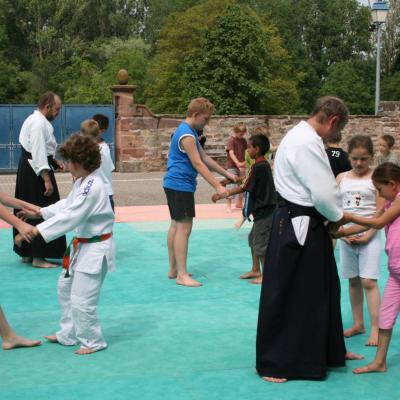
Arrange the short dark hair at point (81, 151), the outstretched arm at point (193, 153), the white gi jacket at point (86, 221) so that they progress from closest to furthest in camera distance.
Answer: the white gi jacket at point (86, 221)
the short dark hair at point (81, 151)
the outstretched arm at point (193, 153)

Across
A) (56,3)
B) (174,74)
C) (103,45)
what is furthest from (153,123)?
(56,3)

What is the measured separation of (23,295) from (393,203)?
3.81 metres

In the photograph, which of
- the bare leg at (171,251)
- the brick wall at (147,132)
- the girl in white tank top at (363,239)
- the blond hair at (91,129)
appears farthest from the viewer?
the brick wall at (147,132)

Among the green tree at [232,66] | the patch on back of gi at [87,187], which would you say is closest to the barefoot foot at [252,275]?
the patch on back of gi at [87,187]

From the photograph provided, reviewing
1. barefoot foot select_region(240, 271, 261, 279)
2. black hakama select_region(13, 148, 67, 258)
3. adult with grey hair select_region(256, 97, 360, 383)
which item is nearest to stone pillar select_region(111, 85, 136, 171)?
Answer: black hakama select_region(13, 148, 67, 258)

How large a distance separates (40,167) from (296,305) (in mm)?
4311

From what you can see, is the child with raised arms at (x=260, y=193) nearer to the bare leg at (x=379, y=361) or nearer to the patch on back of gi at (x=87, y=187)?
the patch on back of gi at (x=87, y=187)

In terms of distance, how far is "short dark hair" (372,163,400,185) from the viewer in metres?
4.79

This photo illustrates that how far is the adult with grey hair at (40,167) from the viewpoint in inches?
317

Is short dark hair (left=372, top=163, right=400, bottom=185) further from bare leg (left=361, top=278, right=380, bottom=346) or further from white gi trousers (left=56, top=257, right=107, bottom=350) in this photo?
white gi trousers (left=56, top=257, right=107, bottom=350)

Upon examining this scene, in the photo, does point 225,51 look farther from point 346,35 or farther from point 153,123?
point 346,35

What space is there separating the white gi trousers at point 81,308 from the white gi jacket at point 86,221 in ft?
0.26

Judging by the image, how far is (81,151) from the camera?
5.14 metres

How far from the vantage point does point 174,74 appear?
4744 cm
